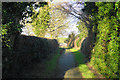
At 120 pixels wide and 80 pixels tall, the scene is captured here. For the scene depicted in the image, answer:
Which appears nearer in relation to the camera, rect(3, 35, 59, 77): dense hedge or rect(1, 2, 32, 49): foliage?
rect(1, 2, 32, 49): foliage

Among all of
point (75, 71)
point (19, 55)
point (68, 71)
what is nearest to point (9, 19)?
point (19, 55)

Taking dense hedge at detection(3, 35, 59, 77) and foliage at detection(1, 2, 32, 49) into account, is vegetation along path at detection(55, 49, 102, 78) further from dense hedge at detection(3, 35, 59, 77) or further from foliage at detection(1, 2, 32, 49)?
foliage at detection(1, 2, 32, 49)

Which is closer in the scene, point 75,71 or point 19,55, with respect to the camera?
point 19,55

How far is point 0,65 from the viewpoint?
493 cm

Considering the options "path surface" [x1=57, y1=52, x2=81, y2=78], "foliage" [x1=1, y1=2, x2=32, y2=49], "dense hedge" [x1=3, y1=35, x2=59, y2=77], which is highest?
"foliage" [x1=1, y1=2, x2=32, y2=49]

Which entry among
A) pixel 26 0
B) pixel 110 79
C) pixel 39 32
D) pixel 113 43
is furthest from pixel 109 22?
pixel 39 32

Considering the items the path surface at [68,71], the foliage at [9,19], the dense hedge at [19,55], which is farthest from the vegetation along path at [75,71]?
the foliage at [9,19]

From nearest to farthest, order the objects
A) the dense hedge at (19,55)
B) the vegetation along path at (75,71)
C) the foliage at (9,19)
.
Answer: the foliage at (9,19), the dense hedge at (19,55), the vegetation along path at (75,71)

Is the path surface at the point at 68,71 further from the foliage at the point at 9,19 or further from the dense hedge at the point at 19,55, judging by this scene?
the foliage at the point at 9,19

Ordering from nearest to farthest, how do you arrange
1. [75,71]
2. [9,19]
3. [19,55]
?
[9,19] < [19,55] < [75,71]

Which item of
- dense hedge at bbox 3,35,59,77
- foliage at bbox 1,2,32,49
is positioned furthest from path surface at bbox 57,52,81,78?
foliage at bbox 1,2,32,49

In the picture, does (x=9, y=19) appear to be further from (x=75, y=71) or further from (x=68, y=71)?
(x=75, y=71)

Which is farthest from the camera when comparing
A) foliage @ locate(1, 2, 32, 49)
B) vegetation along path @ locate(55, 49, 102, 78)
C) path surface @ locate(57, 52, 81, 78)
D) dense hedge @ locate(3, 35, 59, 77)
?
path surface @ locate(57, 52, 81, 78)

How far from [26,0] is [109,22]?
4.82 metres
